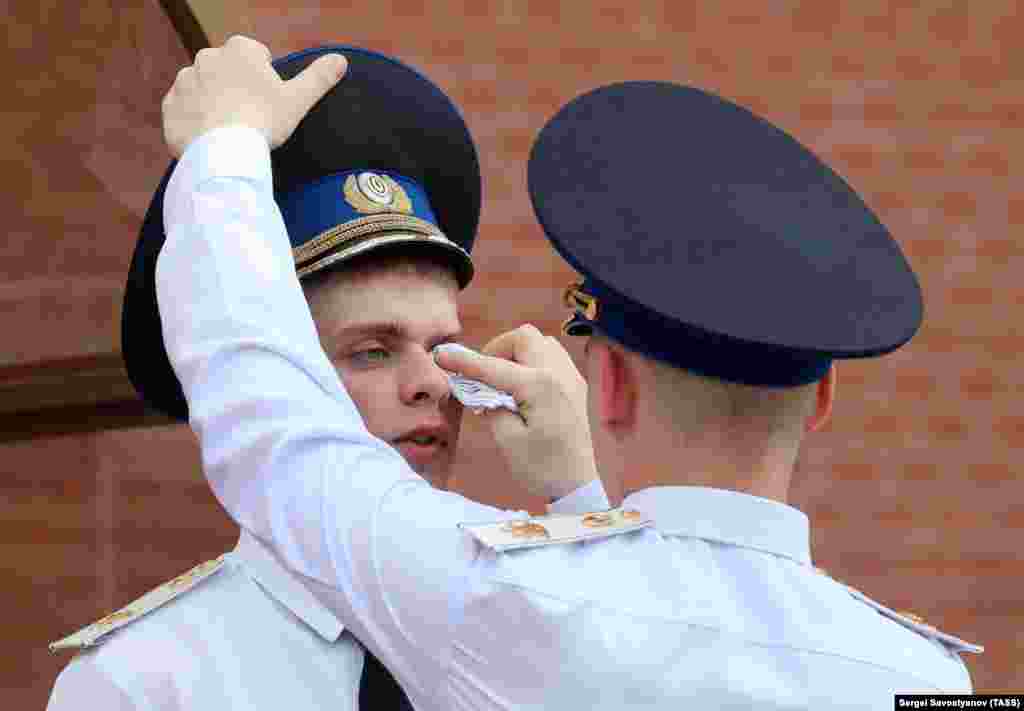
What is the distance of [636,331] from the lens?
1.53 metres

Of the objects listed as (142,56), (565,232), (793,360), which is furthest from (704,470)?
(142,56)

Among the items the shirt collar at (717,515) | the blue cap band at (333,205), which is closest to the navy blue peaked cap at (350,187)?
the blue cap band at (333,205)

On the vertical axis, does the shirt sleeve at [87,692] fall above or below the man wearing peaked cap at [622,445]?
below

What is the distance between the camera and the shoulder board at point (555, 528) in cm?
144

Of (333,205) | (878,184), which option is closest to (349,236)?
(333,205)

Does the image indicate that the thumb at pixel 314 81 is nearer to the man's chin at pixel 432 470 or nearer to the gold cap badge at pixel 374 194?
the gold cap badge at pixel 374 194

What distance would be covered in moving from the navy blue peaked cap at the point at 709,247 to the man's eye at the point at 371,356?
39 centimetres

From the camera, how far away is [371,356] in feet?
6.51

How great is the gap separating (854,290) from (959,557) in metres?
2.70

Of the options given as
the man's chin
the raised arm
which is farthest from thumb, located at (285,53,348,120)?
the man's chin

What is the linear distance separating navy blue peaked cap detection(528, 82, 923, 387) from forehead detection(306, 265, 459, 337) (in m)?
0.37

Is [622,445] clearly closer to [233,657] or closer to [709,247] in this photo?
[709,247]

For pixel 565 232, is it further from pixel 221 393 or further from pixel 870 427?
pixel 870 427

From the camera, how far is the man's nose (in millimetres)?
1965
